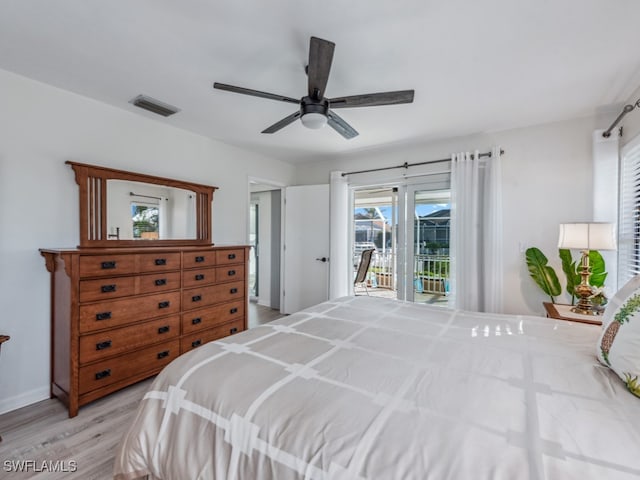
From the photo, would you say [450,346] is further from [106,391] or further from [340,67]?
[106,391]

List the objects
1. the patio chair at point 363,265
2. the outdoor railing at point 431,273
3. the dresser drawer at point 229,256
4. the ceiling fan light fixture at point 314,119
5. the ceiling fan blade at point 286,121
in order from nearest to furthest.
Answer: the ceiling fan light fixture at point 314,119 → the ceiling fan blade at point 286,121 → the dresser drawer at point 229,256 → the outdoor railing at point 431,273 → the patio chair at point 363,265

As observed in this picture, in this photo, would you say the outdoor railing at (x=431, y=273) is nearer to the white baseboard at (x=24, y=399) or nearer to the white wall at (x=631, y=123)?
the white wall at (x=631, y=123)

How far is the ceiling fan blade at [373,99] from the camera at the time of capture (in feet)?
5.84

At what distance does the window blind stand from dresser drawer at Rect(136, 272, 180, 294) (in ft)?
12.6

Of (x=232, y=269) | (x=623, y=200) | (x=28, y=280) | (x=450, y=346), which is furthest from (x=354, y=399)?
(x=623, y=200)

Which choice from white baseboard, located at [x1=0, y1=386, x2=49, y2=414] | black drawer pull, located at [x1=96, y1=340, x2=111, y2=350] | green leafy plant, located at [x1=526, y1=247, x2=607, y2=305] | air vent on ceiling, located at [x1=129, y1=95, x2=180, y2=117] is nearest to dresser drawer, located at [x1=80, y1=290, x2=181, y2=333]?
black drawer pull, located at [x1=96, y1=340, x2=111, y2=350]

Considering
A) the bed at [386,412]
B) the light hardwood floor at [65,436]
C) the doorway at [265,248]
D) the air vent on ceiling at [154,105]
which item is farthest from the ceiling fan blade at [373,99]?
the doorway at [265,248]

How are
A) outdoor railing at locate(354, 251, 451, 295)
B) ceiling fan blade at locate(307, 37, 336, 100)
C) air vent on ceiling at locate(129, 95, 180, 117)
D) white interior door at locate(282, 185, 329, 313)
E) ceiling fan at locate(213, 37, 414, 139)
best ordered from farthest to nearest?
white interior door at locate(282, 185, 329, 313), outdoor railing at locate(354, 251, 451, 295), air vent on ceiling at locate(129, 95, 180, 117), ceiling fan at locate(213, 37, 414, 139), ceiling fan blade at locate(307, 37, 336, 100)

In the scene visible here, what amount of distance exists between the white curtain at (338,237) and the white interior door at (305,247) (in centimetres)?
13

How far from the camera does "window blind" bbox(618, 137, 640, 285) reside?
2.31 m

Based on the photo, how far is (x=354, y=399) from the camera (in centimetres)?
99

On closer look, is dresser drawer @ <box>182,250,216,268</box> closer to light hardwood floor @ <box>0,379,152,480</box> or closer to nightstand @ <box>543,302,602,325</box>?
light hardwood floor @ <box>0,379,152,480</box>

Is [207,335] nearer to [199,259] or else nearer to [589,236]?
[199,259]

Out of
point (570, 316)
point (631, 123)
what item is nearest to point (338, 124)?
point (570, 316)
